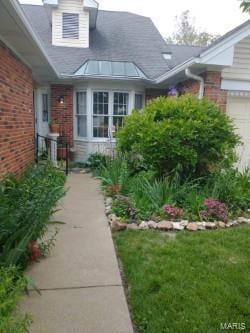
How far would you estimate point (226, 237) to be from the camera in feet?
13.0

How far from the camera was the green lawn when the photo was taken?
2.33 metres

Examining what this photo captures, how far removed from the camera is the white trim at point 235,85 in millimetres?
7121

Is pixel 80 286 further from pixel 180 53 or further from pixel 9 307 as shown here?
pixel 180 53

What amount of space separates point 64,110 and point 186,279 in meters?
8.18

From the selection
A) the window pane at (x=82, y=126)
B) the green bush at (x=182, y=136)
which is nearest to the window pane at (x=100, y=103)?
the window pane at (x=82, y=126)

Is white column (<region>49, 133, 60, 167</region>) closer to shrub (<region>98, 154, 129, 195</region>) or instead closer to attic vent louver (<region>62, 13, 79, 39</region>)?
shrub (<region>98, 154, 129, 195</region>)

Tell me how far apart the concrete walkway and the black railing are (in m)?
4.48

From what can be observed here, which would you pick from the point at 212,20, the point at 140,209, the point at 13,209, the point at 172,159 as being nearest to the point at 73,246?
the point at 13,209

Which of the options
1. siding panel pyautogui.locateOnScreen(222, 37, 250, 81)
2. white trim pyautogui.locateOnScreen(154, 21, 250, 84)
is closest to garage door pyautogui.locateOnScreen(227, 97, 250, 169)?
siding panel pyautogui.locateOnScreen(222, 37, 250, 81)

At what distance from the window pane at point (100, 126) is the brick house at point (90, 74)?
1.2 inches

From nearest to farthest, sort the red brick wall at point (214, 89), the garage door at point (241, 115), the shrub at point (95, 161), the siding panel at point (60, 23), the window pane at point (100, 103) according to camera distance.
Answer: the red brick wall at point (214, 89)
the garage door at point (241, 115)
the shrub at point (95, 161)
the window pane at point (100, 103)
the siding panel at point (60, 23)

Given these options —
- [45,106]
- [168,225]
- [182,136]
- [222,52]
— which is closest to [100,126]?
[45,106]

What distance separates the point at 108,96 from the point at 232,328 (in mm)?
8270

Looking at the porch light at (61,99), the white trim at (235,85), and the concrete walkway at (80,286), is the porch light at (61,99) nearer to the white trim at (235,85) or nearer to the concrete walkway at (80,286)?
the white trim at (235,85)
